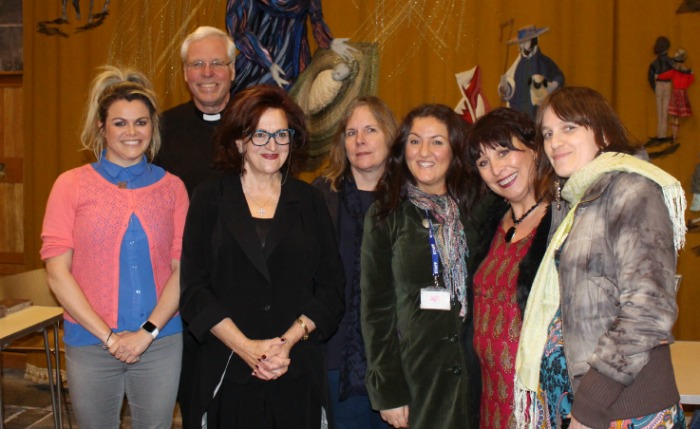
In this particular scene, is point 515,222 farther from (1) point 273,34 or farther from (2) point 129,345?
(1) point 273,34

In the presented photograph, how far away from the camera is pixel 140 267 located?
2299 millimetres

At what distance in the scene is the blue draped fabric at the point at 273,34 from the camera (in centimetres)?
473

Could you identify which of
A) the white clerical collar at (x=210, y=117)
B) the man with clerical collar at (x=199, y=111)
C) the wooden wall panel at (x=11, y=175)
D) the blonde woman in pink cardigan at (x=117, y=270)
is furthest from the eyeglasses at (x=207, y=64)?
the wooden wall panel at (x=11, y=175)

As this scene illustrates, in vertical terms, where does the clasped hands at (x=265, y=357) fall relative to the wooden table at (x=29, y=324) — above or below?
above

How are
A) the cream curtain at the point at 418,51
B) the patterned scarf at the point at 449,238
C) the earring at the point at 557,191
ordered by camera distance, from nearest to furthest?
the earring at the point at 557,191 < the patterned scarf at the point at 449,238 < the cream curtain at the point at 418,51

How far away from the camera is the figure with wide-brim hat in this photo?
14.8ft

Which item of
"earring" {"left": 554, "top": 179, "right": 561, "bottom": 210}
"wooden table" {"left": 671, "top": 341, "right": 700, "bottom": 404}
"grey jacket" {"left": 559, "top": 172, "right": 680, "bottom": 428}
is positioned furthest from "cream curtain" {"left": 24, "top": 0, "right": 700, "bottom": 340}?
"grey jacket" {"left": 559, "top": 172, "right": 680, "bottom": 428}

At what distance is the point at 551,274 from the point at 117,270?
1.53 metres

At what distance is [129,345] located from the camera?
2.22 m

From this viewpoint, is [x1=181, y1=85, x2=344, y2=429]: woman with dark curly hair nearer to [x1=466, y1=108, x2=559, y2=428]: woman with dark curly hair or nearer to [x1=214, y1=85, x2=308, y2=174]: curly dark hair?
[x1=214, y1=85, x2=308, y2=174]: curly dark hair

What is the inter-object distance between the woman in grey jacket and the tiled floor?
10.0 feet

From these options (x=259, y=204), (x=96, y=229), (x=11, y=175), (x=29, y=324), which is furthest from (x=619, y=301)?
(x=11, y=175)

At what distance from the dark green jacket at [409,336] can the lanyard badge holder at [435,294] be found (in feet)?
0.07

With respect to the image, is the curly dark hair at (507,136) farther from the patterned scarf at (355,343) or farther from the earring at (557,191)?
the patterned scarf at (355,343)
